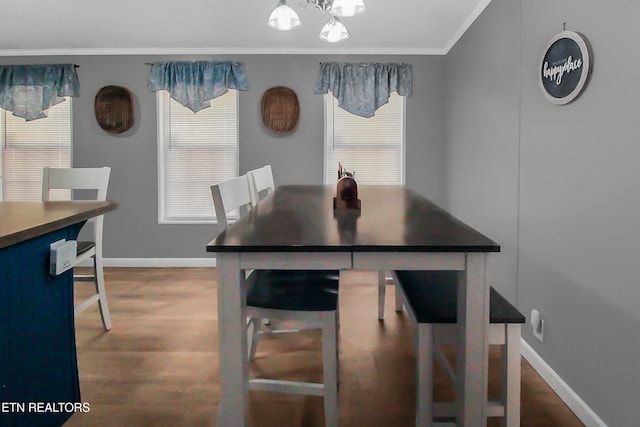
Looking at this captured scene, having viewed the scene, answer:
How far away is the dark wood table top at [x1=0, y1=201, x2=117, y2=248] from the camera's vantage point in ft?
4.21

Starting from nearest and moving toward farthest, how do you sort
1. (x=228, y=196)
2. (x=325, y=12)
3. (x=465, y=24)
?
(x=228, y=196) < (x=325, y=12) < (x=465, y=24)

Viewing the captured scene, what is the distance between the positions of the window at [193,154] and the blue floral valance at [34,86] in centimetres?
89

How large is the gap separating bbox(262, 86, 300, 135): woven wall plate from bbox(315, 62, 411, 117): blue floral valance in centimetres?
28

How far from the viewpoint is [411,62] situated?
459 cm

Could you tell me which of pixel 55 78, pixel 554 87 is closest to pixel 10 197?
pixel 55 78

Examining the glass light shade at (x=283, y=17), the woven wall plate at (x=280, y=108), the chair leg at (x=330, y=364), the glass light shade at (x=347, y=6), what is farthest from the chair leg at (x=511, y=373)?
the woven wall plate at (x=280, y=108)

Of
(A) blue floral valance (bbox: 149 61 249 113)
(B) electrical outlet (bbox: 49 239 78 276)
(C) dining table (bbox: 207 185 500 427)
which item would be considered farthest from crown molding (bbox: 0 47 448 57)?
(C) dining table (bbox: 207 185 500 427)

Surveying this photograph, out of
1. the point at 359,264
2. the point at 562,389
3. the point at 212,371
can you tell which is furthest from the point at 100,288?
the point at 562,389

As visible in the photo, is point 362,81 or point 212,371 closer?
point 212,371

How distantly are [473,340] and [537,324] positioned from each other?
48.3 inches

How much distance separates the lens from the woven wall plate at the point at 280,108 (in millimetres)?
4578

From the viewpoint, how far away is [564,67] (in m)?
2.04

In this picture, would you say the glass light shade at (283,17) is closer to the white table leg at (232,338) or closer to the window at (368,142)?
the white table leg at (232,338)

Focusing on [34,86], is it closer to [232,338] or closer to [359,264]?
[232,338]
